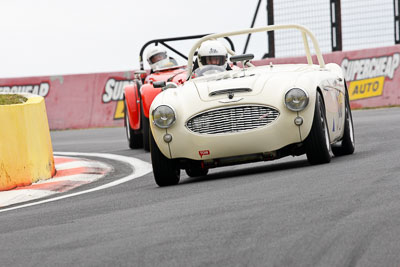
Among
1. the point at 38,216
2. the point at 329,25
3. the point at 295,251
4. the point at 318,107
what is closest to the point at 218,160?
the point at 318,107

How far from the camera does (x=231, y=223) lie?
4.57 meters

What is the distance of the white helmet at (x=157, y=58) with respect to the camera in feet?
43.1

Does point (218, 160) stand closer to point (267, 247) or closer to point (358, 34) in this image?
point (267, 247)

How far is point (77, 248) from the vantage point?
14.3ft

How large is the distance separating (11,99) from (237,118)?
13.0 feet

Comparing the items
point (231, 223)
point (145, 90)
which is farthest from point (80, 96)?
point (231, 223)

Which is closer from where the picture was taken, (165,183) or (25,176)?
(165,183)

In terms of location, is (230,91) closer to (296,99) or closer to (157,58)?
(296,99)

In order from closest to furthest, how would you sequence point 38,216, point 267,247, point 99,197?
1. point 267,247
2. point 38,216
3. point 99,197

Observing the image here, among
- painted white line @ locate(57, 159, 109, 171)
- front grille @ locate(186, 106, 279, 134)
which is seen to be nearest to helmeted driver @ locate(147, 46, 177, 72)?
painted white line @ locate(57, 159, 109, 171)

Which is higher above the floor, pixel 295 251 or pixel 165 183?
pixel 295 251

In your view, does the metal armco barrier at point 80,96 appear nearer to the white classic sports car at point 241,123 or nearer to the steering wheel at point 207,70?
the steering wheel at point 207,70

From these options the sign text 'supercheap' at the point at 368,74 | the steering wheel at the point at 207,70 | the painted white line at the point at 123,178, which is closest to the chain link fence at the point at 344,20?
the sign text 'supercheap' at the point at 368,74

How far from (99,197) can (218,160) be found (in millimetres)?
967
